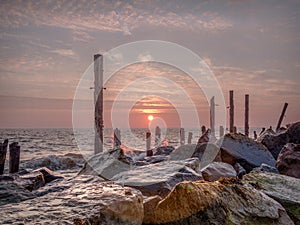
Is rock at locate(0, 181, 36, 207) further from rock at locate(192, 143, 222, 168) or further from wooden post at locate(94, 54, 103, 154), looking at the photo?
wooden post at locate(94, 54, 103, 154)

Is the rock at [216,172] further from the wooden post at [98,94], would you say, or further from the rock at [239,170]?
the wooden post at [98,94]

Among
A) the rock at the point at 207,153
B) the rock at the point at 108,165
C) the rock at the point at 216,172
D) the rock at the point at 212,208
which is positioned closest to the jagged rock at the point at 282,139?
the rock at the point at 207,153

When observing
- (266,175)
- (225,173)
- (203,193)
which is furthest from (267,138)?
(203,193)

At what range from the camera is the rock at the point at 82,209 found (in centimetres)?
245

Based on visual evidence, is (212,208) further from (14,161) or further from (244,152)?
(14,161)

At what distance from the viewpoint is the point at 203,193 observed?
10.6ft

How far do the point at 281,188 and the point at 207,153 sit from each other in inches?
213

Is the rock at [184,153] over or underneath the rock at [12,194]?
underneath

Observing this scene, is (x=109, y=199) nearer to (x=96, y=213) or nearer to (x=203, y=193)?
(x=96, y=213)

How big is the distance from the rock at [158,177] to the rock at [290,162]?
2.93m

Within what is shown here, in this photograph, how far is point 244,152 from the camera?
967cm

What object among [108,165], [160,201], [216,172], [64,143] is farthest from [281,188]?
[64,143]

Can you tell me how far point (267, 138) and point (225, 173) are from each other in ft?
18.7

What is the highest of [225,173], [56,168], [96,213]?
[96,213]
